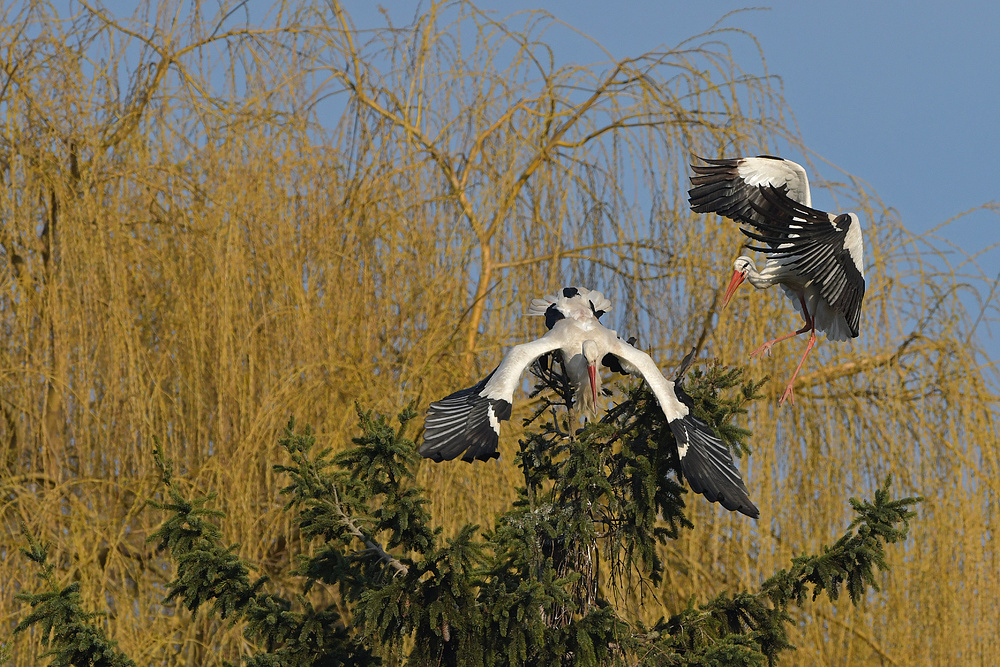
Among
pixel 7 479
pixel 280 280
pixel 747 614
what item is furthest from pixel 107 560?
pixel 747 614

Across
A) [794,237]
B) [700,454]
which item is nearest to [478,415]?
[700,454]

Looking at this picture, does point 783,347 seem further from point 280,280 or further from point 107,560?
point 107,560

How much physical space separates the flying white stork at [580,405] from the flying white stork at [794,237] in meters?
0.83

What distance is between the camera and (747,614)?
517 cm

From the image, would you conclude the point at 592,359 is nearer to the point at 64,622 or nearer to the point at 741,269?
the point at 741,269

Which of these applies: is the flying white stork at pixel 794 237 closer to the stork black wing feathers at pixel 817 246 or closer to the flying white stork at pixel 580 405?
the stork black wing feathers at pixel 817 246

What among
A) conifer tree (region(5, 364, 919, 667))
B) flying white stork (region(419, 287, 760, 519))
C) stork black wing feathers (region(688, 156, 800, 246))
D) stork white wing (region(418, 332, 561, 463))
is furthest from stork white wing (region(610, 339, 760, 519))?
stork black wing feathers (region(688, 156, 800, 246))

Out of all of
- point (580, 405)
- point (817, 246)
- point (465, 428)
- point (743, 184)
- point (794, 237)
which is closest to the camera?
point (465, 428)

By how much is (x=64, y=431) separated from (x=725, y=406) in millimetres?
4254

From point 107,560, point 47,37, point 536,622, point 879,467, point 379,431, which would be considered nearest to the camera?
point 536,622

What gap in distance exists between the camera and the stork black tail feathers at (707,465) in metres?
4.88

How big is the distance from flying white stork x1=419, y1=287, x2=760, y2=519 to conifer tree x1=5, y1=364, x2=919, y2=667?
148 millimetres

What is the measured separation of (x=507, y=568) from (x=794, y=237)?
2.04m

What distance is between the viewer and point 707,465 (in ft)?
16.3
